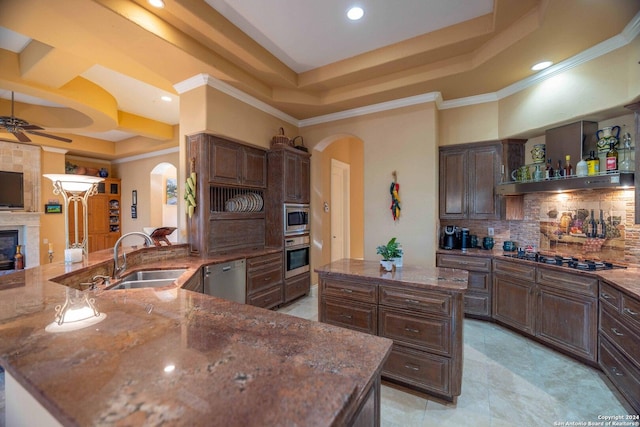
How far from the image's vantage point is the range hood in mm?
2480

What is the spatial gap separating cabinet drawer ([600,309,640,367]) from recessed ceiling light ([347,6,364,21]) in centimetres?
337

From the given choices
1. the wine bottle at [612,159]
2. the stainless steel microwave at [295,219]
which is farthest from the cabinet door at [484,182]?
the stainless steel microwave at [295,219]

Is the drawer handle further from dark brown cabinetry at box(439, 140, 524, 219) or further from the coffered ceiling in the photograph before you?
the coffered ceiling

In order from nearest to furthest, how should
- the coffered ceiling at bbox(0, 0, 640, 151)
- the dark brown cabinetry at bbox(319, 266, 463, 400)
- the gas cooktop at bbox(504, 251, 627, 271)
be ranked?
the dark brown cabinetry at bbox(319, 266, 463, 400) < the coffered ceiling at bbox(0, 0, 640, 151) < the gas cooktop at bbox(504, 251, 627, 271)

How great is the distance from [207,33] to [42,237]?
21.6ft

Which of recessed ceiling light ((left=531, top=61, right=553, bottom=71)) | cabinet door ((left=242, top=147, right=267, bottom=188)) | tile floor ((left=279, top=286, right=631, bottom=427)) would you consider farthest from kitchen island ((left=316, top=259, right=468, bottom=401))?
recessed ceiling light ((left=531, top=61, right=553, bottom=71))

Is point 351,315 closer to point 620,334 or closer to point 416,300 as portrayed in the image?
point 416,300

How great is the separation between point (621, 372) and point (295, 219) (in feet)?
12.2

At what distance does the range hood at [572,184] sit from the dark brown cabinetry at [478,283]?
93 cm

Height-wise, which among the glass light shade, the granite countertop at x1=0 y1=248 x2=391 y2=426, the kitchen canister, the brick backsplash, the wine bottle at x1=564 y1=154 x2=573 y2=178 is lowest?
the granite countertop at x1=0 y1=248 x2=391 y2=426

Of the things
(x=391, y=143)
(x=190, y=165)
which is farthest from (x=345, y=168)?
(x=190, y=165)

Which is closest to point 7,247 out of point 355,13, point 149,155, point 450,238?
point 149,155

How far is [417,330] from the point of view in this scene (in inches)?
84.4

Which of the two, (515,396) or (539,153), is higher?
(539,153)
